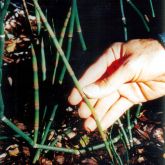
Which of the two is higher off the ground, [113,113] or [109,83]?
[109,83]

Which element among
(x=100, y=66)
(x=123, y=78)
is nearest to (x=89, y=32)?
(x=100, y=66)

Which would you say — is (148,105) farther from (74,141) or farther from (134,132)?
(74,141)

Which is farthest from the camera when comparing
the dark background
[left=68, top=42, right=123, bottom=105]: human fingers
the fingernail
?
the dark background

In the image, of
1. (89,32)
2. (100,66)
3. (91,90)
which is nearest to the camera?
(91,90)

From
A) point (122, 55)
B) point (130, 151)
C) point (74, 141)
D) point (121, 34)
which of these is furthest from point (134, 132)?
point (121, 34)

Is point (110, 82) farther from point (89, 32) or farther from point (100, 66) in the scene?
point (89, 32)

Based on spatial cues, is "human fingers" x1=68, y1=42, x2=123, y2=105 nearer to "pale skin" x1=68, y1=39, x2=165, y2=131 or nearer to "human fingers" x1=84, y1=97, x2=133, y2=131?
"pale skin" x1=68, y1=39, x2=165, y2=131

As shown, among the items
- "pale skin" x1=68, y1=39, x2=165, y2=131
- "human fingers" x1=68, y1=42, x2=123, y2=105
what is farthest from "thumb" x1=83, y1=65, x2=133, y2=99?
"human fingers" x1=68, y1=42, x2=123, y2=105
